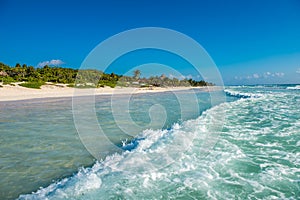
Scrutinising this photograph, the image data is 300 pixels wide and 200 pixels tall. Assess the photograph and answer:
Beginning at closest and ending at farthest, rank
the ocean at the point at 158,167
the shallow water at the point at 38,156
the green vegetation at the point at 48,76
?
the ocean at the point at 158,167 → the shallow water at the point at 38,156 → the green vegetation at the point at 48,76

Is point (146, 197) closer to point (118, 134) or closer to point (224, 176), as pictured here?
point (224, 176)

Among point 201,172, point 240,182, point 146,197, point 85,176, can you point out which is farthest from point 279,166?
point 85,176

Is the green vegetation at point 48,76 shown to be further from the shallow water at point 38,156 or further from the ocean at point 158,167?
the ocean at point 158,167

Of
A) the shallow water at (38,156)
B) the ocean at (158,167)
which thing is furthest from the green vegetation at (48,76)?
the ocean at (158,167)

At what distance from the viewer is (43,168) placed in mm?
5016

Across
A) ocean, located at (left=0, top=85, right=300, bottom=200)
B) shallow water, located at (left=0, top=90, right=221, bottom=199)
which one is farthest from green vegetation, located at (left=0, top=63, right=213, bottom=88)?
ocean, located at (left=0, top=85, right=300, bottom=200)

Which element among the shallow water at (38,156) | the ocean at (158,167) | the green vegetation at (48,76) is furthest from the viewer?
the green vegetation at (48,76)

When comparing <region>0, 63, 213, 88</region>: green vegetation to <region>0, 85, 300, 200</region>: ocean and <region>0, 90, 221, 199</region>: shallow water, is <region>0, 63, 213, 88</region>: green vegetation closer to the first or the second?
<region>0, 90, 221, 199</region>: shallow water

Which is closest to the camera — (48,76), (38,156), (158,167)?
(158,167)

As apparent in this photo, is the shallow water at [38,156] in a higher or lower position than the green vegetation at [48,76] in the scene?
A: lower

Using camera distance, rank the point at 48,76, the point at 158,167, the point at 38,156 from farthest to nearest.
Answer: the point at 48,76, the point at 38,156, the point at 158,167

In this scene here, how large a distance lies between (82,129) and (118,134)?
6.18 ft

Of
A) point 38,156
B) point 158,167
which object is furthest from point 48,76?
point 158,167

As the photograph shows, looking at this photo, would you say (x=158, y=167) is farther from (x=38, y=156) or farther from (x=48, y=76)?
(x=48, y=76)
